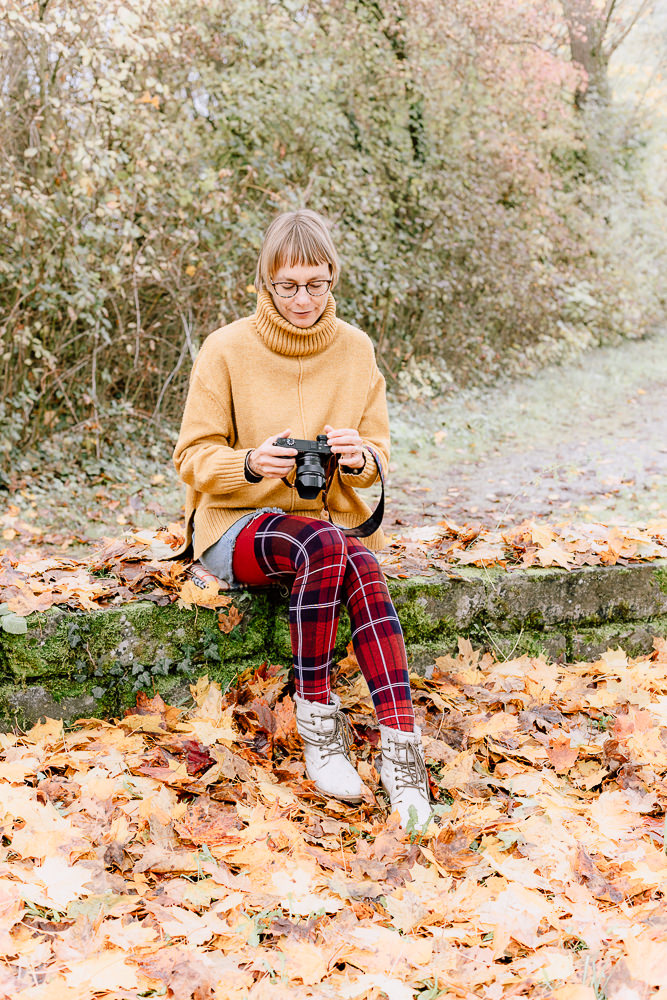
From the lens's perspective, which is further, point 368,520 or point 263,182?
point 263,182

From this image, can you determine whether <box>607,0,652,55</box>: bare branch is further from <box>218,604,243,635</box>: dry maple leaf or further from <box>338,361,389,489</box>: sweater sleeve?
<box>218,604,243,635</box>: dry maple leaf

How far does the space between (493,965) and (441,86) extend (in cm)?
940

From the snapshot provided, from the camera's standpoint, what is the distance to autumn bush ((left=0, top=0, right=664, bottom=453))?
17.9 feet

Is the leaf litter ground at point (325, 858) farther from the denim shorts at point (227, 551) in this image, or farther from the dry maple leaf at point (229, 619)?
the denim shorts at point (227, 551)

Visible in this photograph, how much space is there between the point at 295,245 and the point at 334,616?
3.83 feet

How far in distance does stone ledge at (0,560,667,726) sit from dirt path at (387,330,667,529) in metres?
1.52

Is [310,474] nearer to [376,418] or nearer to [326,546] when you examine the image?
[326,546]

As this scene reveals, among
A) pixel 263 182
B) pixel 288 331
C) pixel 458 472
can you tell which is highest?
pixel 263 182

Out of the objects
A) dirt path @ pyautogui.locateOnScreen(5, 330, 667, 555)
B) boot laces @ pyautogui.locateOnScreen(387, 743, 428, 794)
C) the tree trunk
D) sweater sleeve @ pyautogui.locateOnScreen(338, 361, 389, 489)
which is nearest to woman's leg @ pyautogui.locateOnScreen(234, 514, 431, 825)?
boot laces @ pyautogui.locateOnScreen(387, 743, 428, 794)

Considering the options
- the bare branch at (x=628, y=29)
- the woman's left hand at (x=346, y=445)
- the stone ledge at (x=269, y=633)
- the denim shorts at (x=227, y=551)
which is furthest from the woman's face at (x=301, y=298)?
the bare branch at (x=628, y=29)

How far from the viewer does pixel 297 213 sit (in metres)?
2.76

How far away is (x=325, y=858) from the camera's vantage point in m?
2.10

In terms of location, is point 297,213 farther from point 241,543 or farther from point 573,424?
point 573,424

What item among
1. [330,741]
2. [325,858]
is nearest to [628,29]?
[330,741]
